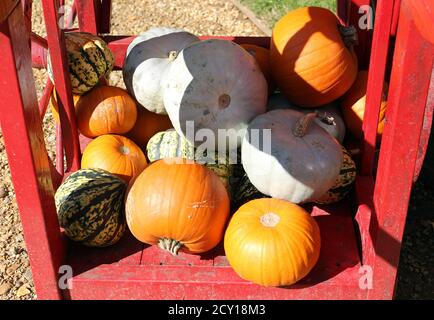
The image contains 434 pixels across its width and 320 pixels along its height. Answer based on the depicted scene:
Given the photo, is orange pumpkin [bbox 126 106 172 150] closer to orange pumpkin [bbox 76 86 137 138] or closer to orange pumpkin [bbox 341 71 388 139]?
orange pumpkin [bbox 76 86 137 138]

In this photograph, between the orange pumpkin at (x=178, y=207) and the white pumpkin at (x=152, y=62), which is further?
the white pumpkin at (x=152, y=62)

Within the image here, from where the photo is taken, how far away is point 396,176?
7.39ft

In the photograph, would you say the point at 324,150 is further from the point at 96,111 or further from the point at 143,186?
the point at 96,111

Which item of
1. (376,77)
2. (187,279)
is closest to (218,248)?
(187,279)

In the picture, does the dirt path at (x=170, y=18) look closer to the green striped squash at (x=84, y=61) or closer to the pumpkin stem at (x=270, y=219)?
the green striped squash at (x=84, y=61)

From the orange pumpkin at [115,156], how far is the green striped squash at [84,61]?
0.92ft

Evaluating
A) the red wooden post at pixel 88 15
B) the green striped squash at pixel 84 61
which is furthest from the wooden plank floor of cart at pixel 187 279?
the red wooden post at pixel 88 15

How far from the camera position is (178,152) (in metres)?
2.97

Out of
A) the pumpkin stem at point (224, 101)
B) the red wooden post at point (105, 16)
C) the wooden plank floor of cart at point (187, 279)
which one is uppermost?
the red wooden post at point (105, 16)

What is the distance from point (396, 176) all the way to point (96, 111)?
1502 mm

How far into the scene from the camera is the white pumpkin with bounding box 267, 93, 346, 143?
2.98 meters

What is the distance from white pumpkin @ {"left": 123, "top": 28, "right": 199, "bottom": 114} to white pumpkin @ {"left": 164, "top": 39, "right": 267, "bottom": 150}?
0.27 metres

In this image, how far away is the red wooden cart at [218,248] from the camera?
206 centimetres

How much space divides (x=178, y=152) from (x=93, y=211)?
1.75ft
